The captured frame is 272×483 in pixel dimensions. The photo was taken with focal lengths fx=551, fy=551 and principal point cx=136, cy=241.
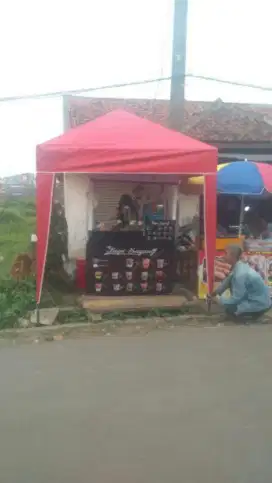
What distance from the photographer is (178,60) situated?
9969 millimetres

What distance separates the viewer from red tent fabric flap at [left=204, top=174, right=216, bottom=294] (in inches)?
308

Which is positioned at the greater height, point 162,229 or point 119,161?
point 119,161

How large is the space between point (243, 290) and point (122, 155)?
2498 millimetres

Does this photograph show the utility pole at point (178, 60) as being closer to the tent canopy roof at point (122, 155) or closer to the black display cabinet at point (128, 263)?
the tent canopy roof at point (122, 155)

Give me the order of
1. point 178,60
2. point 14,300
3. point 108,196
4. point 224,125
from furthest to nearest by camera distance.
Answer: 1. point 224,125
2. point 108,196
3. point 178,60
4. point 14,300

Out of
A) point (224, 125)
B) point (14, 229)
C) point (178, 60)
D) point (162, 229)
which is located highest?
point (178, 60)

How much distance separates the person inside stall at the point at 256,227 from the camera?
9.66m

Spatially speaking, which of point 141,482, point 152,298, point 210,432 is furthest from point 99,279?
point 141,482

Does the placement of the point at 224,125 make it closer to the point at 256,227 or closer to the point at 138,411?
the point at 256,227

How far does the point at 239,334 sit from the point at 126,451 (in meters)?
3.62

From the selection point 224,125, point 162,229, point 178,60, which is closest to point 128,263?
point 162,229

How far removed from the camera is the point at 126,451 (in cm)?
388

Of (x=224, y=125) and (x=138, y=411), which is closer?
(x=138, y=411)

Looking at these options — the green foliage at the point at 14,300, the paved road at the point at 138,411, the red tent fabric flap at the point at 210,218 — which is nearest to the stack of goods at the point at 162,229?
the red tent fabric flap at the point at 210,218
